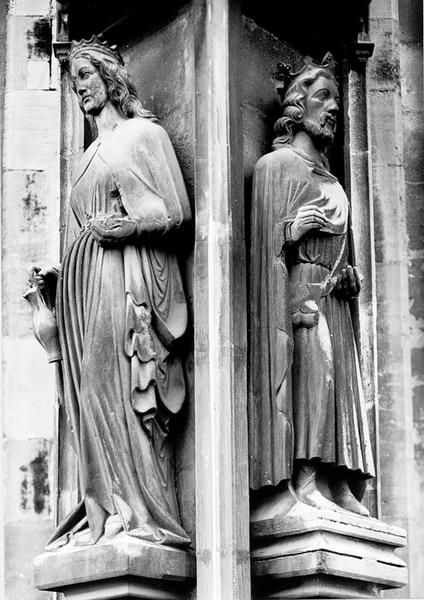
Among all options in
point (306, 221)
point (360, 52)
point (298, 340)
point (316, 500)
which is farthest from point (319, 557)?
point (360, 52)

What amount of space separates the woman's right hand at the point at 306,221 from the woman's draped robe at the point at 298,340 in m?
0.05

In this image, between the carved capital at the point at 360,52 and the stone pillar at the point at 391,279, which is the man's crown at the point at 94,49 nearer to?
the carved capital at the point at 360,52

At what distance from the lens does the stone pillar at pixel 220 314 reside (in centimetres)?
1080

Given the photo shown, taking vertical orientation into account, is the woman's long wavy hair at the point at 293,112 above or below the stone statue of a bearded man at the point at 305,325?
above

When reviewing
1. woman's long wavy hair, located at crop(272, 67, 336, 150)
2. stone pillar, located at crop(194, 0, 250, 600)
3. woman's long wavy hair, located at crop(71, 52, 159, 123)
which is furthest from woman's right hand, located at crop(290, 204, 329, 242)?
woman's long wavy hair, located at crop(71, 52, 159, 123)

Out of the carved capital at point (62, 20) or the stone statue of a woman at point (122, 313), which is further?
the carved capital at point (62, 20)

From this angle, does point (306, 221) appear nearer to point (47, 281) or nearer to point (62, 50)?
point (47, 281)

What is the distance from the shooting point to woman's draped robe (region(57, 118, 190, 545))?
434 inches

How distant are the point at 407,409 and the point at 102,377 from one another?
7.41 feet

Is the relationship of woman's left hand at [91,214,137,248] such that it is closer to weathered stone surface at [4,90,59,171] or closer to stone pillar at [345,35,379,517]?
stone pillar at [345,35,379,517]

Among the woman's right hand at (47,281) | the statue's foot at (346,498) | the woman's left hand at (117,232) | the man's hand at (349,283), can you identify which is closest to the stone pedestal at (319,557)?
the statue's foot at (346,498)

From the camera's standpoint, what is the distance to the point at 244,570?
10789mm

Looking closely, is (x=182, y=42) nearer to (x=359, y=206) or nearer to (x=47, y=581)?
(x=359, y=206)

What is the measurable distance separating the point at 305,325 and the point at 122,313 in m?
0.96
